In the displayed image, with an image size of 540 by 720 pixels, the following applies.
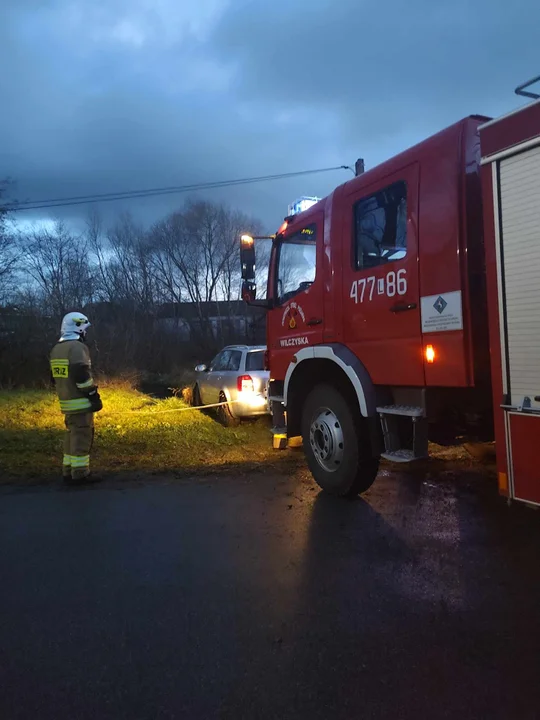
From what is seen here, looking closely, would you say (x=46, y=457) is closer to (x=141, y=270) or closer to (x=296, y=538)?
(x=296, y=538)

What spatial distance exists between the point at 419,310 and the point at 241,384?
650cm

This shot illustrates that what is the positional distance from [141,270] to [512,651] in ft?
126

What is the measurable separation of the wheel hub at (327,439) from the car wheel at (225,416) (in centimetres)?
511

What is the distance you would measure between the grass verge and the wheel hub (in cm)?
187

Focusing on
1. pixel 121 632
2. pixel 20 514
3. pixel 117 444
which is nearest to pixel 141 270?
pixel 117 444

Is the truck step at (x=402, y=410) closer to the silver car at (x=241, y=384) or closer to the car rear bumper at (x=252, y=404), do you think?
the silver car at (x=241, y=384)

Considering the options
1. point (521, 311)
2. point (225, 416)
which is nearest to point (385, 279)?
point (521, 311)

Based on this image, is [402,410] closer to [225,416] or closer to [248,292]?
[248,292]

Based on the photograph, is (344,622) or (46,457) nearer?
(344,622)

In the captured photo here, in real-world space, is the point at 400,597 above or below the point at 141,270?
below

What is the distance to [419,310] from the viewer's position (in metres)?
4.46

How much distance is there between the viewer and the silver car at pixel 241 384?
10586mm

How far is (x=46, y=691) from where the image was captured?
2623 millimetres

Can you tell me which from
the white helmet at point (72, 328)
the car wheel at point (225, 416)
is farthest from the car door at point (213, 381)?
the white helmet at point (72, 328)
